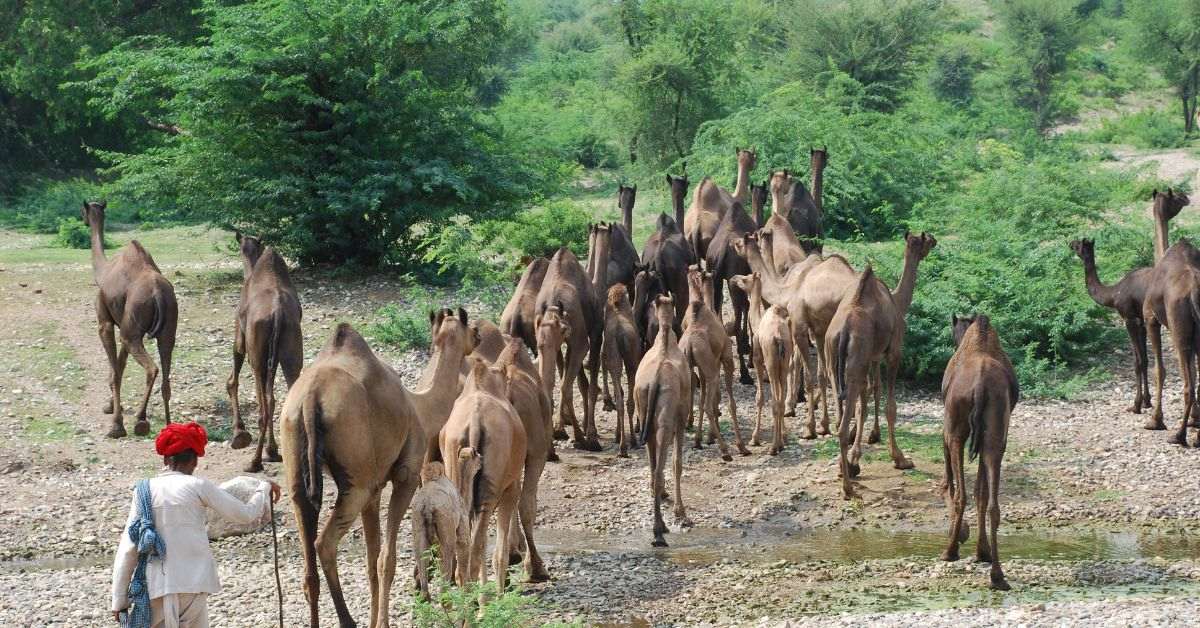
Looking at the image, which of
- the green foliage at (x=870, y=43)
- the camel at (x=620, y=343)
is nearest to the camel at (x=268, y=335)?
the camel at (x=620, y=343)

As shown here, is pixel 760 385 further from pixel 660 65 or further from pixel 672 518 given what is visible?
pixel 660 65

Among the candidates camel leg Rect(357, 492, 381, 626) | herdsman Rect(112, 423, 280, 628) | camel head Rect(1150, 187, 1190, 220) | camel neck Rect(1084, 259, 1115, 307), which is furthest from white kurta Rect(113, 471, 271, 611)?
camel head Rect(1150, 187, 1190, 220)

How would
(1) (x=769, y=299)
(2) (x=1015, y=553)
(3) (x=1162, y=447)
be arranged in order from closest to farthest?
(2) (x=1015, y=553)
(3) (x=1162, y=447)
(1) (x=769, y=299)

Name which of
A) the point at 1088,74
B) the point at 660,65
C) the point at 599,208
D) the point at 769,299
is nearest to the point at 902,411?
the point at 769,299

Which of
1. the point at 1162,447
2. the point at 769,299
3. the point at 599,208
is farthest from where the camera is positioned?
the point at 599,208

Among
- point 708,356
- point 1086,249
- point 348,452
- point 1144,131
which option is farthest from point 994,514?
point 1144,131

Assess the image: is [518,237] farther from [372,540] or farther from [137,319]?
[372,540]

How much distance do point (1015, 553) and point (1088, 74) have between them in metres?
47.7

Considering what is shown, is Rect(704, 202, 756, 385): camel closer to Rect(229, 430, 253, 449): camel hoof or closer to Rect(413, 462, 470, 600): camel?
Rect(229, 430, 253, 449): camel hoof

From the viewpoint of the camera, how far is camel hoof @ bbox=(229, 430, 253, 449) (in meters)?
14.7

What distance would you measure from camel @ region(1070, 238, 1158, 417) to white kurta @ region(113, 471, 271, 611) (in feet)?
36.4

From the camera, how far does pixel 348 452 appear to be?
9352mm

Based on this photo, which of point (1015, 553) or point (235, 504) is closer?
point (235, 504)

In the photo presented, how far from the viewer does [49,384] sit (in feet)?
53.8
